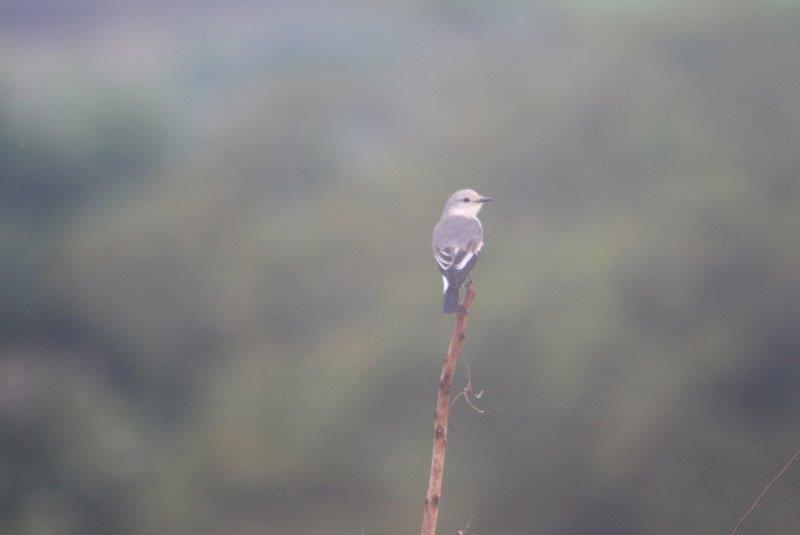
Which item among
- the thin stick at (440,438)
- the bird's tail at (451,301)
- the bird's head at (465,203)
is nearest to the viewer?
the thin stick at (440,438)

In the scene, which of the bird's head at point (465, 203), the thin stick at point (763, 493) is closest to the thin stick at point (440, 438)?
the bird's head at point (465, 203)

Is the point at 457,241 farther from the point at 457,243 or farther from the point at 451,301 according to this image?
the point at 451,301

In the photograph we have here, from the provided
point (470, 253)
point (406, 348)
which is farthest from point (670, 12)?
point (406, 348)

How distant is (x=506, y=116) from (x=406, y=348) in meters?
0.67

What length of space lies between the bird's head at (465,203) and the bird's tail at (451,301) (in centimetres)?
22

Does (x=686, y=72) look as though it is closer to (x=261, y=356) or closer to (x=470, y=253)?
(x=470, y=253)

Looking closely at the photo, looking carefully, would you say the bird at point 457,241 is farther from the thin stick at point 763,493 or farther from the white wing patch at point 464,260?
the thin stick at point 763,493

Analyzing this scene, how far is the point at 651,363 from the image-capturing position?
258 cm

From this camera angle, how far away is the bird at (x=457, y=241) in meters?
2.50

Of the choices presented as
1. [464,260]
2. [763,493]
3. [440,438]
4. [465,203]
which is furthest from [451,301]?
[763,493]

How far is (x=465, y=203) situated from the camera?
261 cm

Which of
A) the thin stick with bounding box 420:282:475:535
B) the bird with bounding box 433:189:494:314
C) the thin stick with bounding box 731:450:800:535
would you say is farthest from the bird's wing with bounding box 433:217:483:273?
the thin stick with bounding box 731:450:800:535

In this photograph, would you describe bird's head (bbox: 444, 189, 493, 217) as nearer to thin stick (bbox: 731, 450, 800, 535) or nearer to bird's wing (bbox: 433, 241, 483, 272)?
bird's wing (bbox: 433, 241, 483, 272)

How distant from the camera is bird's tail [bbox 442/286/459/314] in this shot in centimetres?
248
